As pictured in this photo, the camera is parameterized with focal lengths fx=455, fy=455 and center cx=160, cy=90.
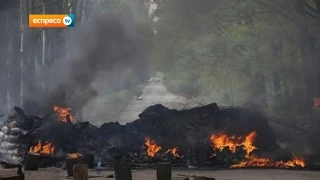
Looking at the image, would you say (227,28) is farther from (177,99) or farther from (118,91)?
(118,91)

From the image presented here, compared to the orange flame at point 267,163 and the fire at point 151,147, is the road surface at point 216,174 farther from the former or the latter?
the fire at point 151,147

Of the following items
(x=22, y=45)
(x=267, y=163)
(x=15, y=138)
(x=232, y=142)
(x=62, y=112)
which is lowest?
(x=267, y=163)

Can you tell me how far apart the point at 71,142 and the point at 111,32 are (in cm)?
1080

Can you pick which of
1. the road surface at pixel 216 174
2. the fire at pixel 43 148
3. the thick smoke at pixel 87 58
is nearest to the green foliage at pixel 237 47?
the thick smoke at pixel 87 58

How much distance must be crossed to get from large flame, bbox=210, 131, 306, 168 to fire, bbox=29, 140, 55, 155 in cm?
657

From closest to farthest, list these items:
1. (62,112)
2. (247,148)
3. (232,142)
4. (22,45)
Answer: (247,148), (232,142), (62,112), (22,45)

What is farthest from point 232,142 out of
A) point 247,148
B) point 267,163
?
point 267,163

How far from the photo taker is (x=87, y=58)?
26922mm

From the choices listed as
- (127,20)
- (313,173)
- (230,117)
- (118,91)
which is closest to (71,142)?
(230,117)

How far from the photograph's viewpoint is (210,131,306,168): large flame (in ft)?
57.4

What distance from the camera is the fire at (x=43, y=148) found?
18.4 meters

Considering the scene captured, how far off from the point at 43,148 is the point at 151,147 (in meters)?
4.42

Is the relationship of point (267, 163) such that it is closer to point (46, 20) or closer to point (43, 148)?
point (43, 148)

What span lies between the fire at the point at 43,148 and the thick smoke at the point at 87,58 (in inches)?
198
